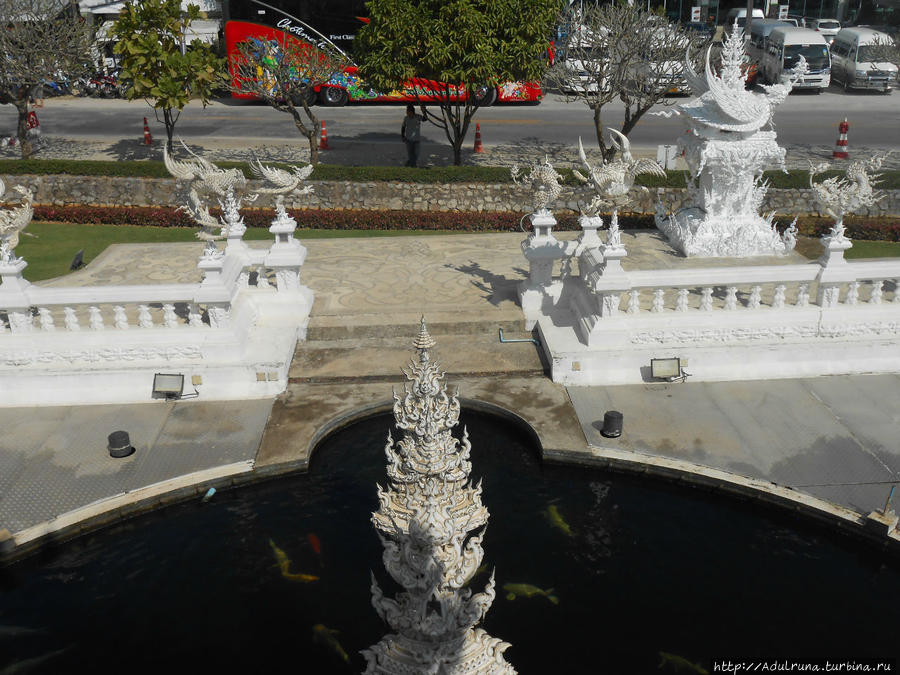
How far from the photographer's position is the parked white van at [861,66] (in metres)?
42.2

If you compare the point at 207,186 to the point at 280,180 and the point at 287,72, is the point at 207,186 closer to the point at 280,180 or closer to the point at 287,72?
the point at 280,180

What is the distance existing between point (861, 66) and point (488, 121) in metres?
20.2

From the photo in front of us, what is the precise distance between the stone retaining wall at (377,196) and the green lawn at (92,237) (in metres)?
1.48

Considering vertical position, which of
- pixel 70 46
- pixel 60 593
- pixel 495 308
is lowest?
pixel 60 593

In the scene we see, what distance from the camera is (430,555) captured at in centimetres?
748

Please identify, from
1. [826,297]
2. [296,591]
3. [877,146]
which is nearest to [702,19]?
[877,146]

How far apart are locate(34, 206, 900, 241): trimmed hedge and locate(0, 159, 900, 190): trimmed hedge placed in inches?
46.8

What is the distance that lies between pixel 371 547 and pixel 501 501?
2.16 m

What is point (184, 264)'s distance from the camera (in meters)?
21.1

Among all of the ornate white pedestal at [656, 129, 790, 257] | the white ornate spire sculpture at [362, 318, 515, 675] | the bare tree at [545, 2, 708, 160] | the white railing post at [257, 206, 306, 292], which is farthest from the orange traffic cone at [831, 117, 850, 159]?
the white ornate spire sculpture at [362, 318, 515, 675]

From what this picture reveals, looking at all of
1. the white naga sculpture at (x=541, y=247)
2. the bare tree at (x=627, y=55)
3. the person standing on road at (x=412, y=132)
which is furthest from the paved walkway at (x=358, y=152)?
the white naga sculpture at (x=541, y=247)

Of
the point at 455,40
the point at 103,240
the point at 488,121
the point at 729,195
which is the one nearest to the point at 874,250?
the point at 729,195

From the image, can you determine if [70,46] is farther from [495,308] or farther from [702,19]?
[702,19]

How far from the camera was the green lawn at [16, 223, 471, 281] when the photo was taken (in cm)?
2245
